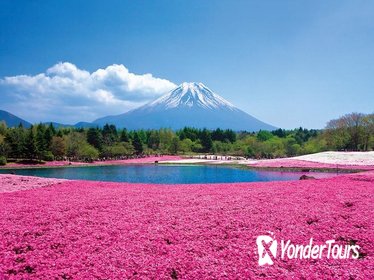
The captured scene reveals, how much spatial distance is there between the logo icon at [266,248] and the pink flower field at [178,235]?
0.13 meters

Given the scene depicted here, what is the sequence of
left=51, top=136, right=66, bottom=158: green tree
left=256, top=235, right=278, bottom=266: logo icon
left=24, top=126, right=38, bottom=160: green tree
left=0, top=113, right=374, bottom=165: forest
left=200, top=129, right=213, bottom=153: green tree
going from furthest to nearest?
left=200, top=129, right=213, bottom=153: green tree → left=51, top=136, right=66, bottom=158: green tree → left=0, top=113, right=374, bottom=165: forest → left=24, top=126, right=38, bottom=160: green tree → left=256, top=235, right=278, bottom=266: logo icon

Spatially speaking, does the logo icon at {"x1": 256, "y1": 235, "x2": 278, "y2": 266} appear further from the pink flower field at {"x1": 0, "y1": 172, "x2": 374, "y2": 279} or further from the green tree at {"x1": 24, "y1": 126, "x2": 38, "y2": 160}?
the green tree at {"x1": 24, "y1": 126, "x2": 38, "y2": 160}

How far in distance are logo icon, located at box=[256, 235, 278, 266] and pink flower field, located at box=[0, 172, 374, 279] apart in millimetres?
133

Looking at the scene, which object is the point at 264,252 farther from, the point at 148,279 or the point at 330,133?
the point at 330,133

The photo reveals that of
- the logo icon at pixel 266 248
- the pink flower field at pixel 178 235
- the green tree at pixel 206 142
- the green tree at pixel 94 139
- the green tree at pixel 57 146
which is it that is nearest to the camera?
the pink flower field at pixel 178 235

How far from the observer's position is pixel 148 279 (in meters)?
6.38

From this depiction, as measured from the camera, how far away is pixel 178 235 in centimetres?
875

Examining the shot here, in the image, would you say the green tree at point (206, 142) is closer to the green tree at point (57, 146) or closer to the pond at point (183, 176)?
the green tree at point (57, 146)

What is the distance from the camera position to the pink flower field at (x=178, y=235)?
6.74 metres

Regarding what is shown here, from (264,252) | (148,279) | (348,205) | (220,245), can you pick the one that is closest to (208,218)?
(220,245)

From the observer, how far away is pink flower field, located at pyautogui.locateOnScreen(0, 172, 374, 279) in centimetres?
674

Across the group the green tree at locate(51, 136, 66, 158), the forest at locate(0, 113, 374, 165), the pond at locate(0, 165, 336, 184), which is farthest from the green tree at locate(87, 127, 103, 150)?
the pond at locate(0, 165, 336, 184)

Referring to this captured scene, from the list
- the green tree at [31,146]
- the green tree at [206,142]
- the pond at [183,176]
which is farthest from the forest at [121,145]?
the pond at [183,176]

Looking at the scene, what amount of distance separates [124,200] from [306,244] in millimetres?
8757
